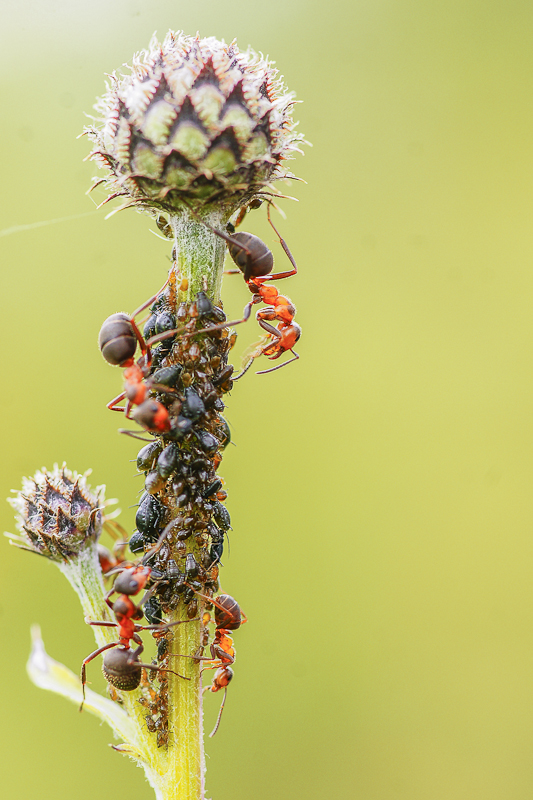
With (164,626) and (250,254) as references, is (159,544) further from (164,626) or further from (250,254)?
(250,254)

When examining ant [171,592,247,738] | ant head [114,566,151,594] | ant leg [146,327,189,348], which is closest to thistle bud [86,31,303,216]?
ant leg [146,327,189,348]

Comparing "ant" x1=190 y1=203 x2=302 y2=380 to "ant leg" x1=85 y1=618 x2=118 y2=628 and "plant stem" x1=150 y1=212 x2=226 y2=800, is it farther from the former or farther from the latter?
"ant leg" x1=85 y1=618 x2=118 y2=628

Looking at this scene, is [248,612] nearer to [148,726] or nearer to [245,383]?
[245,383]

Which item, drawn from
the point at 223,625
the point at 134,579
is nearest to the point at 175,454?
the point at 134,579

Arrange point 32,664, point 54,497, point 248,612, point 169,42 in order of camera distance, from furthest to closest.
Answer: point 248,612 < point 32,664 < point 54,497 < point 169,42

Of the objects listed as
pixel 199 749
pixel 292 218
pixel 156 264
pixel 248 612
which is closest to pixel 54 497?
pixel 199 749

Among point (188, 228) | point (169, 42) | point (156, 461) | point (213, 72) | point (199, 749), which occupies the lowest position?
point (199, 749)

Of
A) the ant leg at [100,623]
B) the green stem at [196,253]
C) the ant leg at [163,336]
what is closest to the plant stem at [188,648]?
the green stem at [196,253]

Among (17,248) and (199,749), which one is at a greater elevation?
(17,248)
